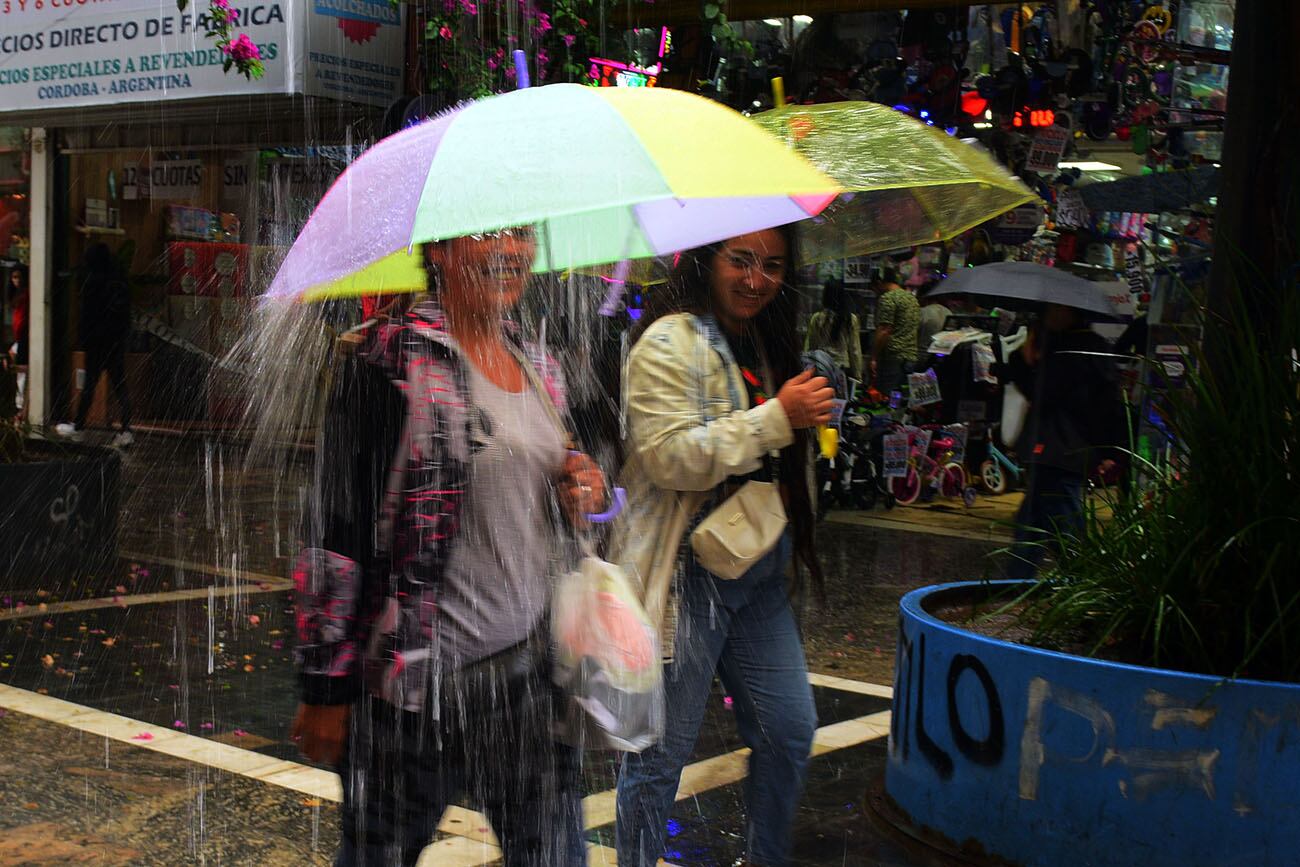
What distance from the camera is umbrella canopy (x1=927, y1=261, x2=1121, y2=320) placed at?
802cm

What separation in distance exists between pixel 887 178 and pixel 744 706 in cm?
167

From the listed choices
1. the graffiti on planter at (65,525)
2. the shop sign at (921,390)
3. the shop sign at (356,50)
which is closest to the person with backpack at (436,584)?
the graffiti on planter at (65,525)

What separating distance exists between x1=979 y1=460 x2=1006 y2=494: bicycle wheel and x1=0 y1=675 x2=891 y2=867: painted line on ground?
927cm

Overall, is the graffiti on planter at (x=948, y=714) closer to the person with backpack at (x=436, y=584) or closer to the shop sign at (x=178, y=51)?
the person with backpack at (x=436, y=584)

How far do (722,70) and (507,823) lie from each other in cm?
994

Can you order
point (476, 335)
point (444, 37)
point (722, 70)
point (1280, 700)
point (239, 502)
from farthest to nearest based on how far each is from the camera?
point (239, 502)
point (722, 70)
point (444, 37)
point (1280, 700)
point (476, 335)

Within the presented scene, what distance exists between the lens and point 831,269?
14.5 metres

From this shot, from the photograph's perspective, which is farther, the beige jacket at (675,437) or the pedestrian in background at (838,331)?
the pedestrian in background at (838,331)

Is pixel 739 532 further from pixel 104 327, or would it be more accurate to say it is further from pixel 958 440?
pixel 104 327

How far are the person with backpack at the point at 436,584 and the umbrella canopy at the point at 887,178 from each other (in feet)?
5.79

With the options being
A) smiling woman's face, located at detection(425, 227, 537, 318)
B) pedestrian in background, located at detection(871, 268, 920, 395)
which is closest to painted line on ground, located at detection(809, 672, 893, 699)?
smiling woman's face, located at detection(425, 227, 537, 318)

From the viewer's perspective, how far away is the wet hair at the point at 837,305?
1359cm

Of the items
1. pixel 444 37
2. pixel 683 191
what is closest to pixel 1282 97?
pixel 683 191

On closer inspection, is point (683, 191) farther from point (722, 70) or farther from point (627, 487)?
point (722, 70)
